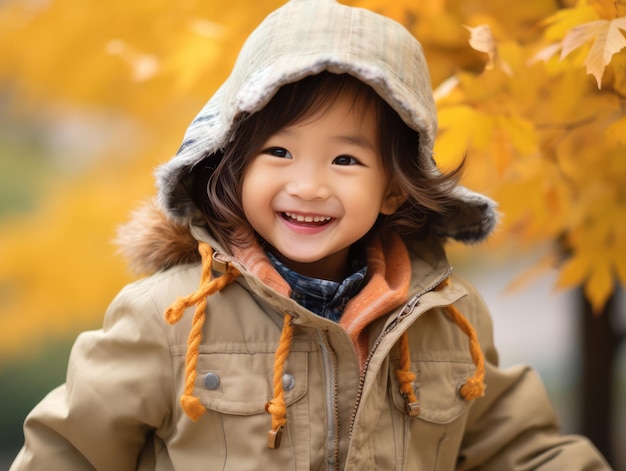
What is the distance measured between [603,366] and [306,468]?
2.08 metres

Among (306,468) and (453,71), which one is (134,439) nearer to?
(306,468)

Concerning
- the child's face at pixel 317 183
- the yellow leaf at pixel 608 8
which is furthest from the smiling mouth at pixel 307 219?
the yellow leaf at pixel 608 8

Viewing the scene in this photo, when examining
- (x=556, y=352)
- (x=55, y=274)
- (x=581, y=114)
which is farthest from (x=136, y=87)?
(x=556, y=352)

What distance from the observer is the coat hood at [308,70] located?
1.57 meters

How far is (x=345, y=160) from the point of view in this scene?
1.71m

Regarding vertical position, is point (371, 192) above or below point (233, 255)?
above

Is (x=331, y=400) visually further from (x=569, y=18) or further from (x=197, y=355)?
(x=569, y=18)

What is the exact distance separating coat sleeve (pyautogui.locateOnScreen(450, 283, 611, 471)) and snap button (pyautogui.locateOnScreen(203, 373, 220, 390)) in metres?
0.70

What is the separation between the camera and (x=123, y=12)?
2592 millimetres

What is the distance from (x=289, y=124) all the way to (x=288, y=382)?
0.54 metres

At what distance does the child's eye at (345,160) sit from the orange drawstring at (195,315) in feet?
1.06

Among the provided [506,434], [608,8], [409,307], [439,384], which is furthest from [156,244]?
[608,8]

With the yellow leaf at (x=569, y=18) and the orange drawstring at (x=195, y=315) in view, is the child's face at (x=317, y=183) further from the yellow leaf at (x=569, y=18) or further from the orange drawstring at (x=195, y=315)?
the yellow leaf at (x=569, y=18)

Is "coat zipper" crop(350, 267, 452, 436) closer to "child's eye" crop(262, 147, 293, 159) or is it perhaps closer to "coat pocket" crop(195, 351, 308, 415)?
"coat pocket" crop(195, 351, 308, 415)
